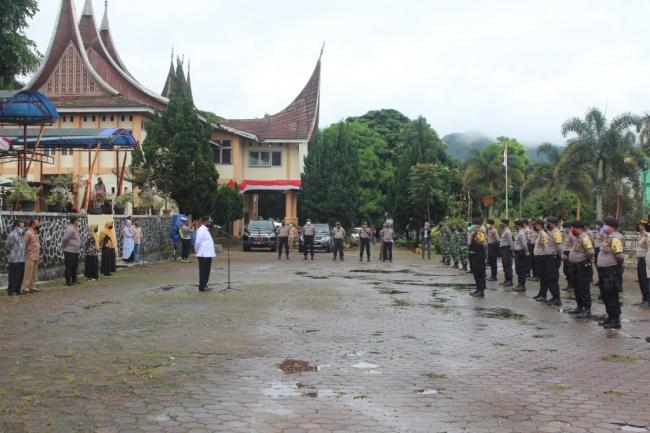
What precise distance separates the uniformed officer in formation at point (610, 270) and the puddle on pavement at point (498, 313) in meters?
1.39

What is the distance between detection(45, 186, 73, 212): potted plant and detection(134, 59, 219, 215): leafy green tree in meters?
10.6

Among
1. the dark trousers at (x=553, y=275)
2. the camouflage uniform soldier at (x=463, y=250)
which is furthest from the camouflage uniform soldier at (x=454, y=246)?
the dark trousers at (x=553, y=275)

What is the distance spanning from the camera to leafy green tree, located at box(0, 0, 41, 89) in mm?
16438

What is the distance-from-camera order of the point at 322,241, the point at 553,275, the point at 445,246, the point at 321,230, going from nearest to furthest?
the point at 553,275, the point at 445,246, the point at 322,241, the point at 321,230

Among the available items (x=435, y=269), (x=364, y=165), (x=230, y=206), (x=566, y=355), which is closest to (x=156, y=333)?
(x=566, y=355)

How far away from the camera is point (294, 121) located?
4650cm

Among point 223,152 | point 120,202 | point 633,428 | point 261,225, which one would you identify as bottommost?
point 633,428

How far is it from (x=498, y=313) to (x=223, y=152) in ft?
115

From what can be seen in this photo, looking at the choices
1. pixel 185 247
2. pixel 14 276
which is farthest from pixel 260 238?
pixel 14 276

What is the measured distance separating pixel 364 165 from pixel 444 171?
16.2 meters

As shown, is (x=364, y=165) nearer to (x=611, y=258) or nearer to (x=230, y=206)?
(x=230, y=206)

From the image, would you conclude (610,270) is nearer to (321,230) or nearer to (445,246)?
(445,246)

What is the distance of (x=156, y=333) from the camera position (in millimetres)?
9375

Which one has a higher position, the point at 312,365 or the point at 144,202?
the point at 144,202
